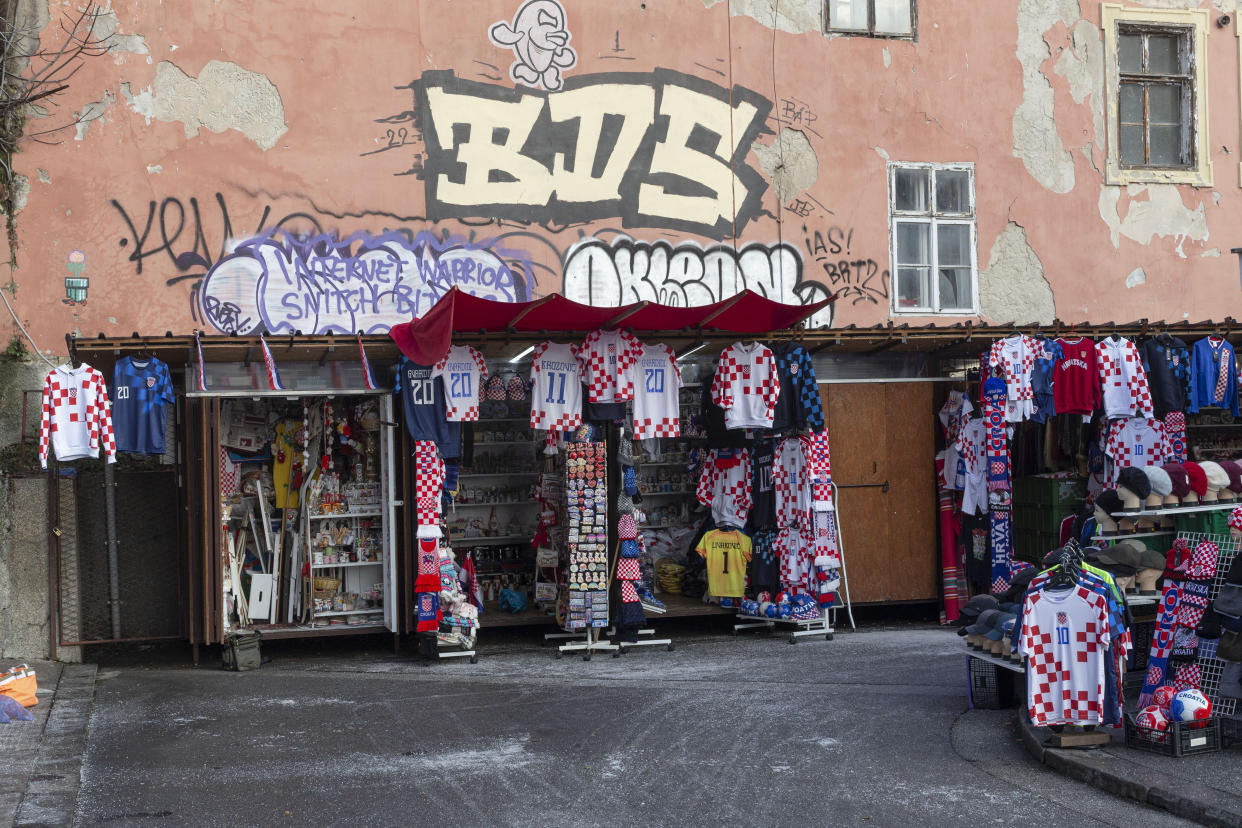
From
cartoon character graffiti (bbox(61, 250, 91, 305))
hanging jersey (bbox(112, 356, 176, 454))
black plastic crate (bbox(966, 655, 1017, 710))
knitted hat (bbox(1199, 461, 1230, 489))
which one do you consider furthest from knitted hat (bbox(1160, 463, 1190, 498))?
cartoon character graffiti (bbox(61, 250, 91, 305))

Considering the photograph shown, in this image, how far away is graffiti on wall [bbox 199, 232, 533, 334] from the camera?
12.3m

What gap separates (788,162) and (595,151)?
2.20 meters

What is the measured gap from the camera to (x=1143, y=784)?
6.70m

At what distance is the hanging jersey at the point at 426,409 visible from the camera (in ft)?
37.8

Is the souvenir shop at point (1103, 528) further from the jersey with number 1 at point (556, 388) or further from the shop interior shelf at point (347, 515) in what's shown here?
the shop interior shelf at point (347, 515)

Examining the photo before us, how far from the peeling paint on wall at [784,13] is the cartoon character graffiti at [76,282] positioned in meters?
7.04

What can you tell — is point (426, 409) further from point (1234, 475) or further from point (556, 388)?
point (1234, 475)

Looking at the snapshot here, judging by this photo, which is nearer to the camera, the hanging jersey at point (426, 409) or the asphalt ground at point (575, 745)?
the asphalt ground at point (575, 745)

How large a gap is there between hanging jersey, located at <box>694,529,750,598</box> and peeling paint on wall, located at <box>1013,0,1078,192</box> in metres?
5.73

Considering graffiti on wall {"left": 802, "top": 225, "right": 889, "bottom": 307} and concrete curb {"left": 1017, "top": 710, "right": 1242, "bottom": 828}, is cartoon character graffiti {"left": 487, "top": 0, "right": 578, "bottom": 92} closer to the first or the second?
graffiti on wall {"left": 802, "top": 225, "right": 889, "bottom": 307}

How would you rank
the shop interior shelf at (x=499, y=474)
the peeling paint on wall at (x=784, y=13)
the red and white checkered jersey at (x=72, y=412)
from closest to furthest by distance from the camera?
the red and white checkered jersey at (x=72, y=412) < the shop interior shelf at (x=499, y=474) < the peeling paint on wall at (x=784, y=13)

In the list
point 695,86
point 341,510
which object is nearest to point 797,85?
point 695,86

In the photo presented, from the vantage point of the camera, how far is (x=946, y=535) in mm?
13062

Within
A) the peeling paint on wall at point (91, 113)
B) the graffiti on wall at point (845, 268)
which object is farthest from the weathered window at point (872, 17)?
the peeling paint on wall at point (91, 113)
